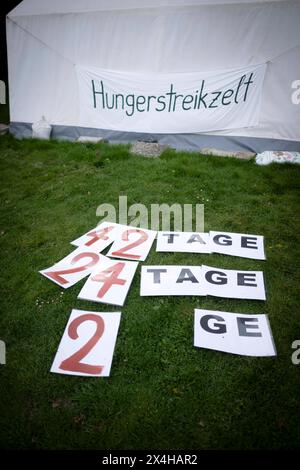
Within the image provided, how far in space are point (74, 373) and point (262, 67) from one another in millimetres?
6075

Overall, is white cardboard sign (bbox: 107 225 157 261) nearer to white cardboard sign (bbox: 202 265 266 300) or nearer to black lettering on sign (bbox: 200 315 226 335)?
white cardboard sign (bbox: 202 265 266 300)

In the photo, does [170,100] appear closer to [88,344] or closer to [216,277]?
[216,277]

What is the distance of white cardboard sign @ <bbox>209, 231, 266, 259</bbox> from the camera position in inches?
141

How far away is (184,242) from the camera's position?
379 cm

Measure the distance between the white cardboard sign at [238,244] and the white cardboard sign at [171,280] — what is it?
50 cm

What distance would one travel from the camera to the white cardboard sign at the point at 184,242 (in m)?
3.68

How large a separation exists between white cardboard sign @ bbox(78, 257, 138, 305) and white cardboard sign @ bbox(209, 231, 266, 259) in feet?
3.39

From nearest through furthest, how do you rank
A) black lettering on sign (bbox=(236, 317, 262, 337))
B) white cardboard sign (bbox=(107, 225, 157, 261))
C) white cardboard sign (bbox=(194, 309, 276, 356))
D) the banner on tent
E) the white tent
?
1. white cardboard sign (bbox=(194, 309, 276, 356))
2. black lettering on sign (bbox=(236, 317, 262, 337))
3. white cardboard sign (bbox=(107, 225, 157, 261))
4. the white tent
5. the banner on tent

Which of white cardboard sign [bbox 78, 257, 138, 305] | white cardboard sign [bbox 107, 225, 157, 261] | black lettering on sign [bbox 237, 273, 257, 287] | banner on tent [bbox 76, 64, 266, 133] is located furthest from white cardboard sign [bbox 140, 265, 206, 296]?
banner on tent [bbox 76, 64, 266, 133]

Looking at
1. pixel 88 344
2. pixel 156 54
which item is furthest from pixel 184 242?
pixel 156 54

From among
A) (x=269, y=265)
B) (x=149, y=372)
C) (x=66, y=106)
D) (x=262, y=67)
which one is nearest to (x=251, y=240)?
(x=269, y=265)

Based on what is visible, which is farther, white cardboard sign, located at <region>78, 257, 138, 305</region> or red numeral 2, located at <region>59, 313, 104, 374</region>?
white cardboard sign, located at <region>78, 257, 138, 305</region>

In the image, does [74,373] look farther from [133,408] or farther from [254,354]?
[254,354]

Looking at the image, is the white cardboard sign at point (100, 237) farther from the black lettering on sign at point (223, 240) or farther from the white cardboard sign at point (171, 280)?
the black lettering on sign at point (223, 240)
